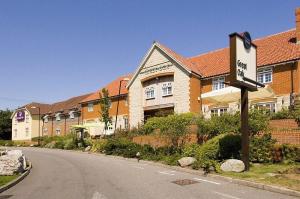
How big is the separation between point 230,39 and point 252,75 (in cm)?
212

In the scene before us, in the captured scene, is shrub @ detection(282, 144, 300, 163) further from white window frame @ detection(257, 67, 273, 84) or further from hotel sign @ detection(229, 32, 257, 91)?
white window frame @ detection(257, 67, 273, 84)

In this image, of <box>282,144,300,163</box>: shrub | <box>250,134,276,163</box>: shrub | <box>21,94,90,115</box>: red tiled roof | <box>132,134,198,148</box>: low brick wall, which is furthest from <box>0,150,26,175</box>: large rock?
<box>21,94,90,115</box>: red tiled roof

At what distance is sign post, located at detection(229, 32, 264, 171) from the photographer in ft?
51.6

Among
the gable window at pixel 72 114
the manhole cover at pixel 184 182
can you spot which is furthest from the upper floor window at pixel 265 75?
the gable window at pixel 72 114

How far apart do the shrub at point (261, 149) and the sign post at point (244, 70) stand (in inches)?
92.6

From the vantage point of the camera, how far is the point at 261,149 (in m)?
18.4

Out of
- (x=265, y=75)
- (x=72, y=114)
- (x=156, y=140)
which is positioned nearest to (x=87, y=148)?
(x=156, y=140)

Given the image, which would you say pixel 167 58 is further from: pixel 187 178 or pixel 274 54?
pixel 187 178

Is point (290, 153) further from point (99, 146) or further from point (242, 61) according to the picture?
point (99, 146)

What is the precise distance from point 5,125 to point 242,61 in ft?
250

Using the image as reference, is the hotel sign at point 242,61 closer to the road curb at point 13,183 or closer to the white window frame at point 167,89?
the road curb at point 13,183

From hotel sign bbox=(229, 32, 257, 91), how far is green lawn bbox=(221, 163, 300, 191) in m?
3.56

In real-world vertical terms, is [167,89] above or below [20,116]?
above

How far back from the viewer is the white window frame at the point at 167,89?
3986 centimetres
